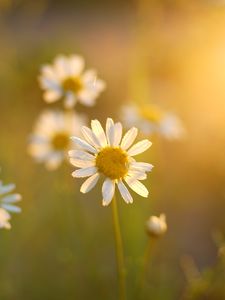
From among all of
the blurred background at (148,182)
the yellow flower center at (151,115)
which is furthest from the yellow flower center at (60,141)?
the yellow flower center at (151,115)

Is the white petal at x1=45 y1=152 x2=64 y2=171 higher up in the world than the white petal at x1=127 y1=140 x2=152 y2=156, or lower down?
higher up

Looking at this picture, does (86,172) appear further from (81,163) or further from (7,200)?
(7,200)

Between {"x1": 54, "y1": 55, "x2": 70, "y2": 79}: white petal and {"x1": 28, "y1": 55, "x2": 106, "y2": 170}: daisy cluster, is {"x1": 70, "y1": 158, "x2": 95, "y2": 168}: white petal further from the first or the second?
{"x1": 54, "y1": 55, "x2": 70, "y2": 79}: white petal

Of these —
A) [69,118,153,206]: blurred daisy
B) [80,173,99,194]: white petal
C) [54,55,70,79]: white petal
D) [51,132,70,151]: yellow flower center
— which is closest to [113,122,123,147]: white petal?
[69,118,153,206]: blurred daisy

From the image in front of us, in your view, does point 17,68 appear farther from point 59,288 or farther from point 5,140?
point 59,288

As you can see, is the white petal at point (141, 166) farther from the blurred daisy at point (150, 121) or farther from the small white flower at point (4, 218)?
the blurred daisy at point (150, 121)

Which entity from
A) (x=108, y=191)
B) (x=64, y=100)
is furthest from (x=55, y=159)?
(x=108, y=191)
